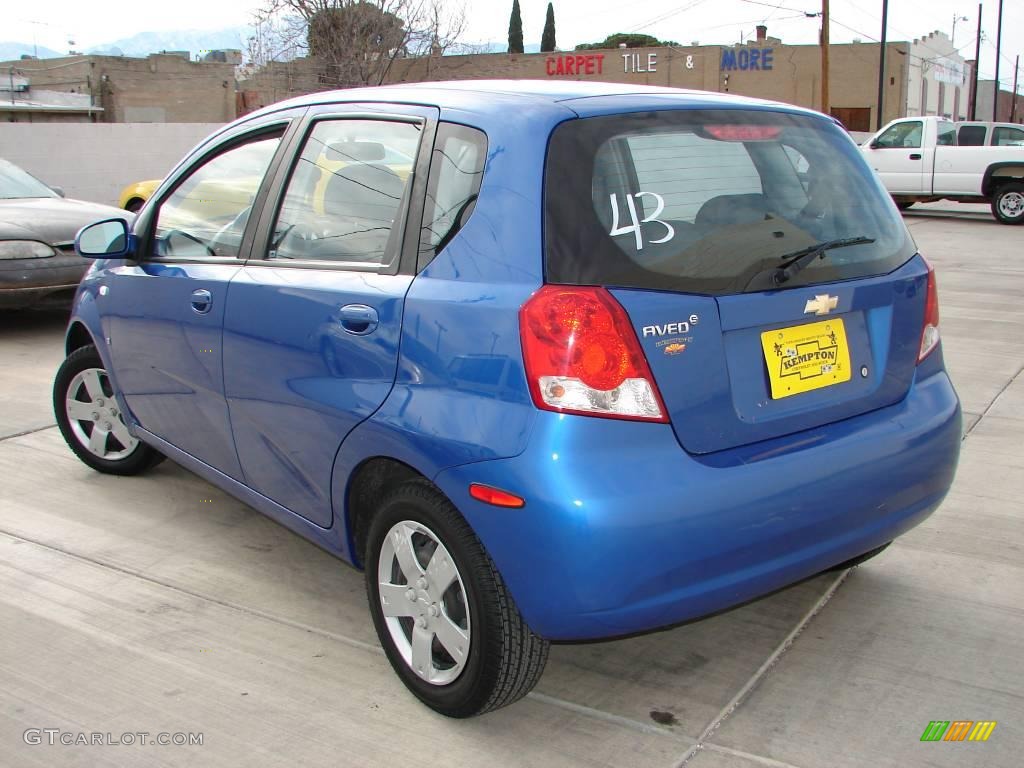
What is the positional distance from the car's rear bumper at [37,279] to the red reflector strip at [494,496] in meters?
6.49

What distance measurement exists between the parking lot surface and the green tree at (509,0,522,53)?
64857mm

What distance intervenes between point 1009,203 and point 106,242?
60.1ft

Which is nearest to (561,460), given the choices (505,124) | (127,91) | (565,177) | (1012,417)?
(565,177)

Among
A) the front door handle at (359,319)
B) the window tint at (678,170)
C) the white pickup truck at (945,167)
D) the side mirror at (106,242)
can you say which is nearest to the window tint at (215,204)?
the side mirror at (106,242)

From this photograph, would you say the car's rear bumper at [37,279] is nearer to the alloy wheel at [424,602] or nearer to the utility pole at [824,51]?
the alloy wheel at [424,602]

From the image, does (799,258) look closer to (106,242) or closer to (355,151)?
(355,151)

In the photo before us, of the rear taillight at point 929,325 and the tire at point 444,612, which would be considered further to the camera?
the rear taillight at point 929,325

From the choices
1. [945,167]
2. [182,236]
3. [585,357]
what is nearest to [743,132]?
[585,357]

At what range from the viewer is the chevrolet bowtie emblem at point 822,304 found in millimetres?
2891

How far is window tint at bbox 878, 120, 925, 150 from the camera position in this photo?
20172mm

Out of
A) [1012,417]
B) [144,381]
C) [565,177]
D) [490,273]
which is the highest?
[565,177]

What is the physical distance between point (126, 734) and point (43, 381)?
4556mm

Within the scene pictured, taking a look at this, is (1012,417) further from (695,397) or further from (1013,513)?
(695,397)

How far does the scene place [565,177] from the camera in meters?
2.69
